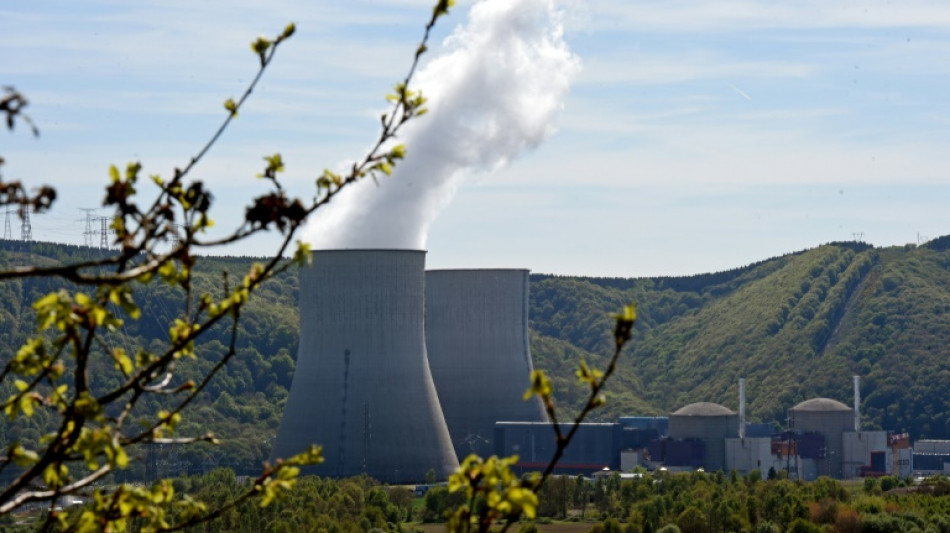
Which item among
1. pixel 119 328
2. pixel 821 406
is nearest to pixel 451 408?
pixel 821 406

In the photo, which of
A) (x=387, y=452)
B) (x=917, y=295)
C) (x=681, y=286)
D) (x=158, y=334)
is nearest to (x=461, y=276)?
(x=387, y=452)

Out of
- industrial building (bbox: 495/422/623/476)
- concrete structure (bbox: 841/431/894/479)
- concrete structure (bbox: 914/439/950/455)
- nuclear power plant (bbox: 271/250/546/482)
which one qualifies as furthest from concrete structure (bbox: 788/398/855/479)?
nuclear power plant (bbox: 271/250/546/482)

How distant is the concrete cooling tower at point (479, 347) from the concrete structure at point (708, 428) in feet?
28.2

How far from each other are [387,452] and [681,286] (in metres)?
86.5

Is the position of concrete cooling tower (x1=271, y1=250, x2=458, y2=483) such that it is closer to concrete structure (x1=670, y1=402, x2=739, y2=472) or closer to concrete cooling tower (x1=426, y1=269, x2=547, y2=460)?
concrete cooling tower (x1=426, y1=269, x2=547, y2=460)

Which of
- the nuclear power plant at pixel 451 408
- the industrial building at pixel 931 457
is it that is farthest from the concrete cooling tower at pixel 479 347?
the industrial building at pixel 931 457

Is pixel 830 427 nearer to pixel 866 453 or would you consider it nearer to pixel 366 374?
pixel 866 453

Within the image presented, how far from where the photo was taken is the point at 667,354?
110750 millimetres

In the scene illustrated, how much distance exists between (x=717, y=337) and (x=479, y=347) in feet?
180

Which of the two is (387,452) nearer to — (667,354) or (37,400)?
(37,400)

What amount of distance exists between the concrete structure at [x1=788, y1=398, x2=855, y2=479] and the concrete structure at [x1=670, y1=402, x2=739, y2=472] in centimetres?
590

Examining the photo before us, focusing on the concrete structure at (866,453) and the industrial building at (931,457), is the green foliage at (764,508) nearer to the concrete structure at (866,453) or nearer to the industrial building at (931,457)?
the concrete structure at (866,453)

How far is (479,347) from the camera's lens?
181ft

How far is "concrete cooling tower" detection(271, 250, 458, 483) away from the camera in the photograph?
45156 mm
